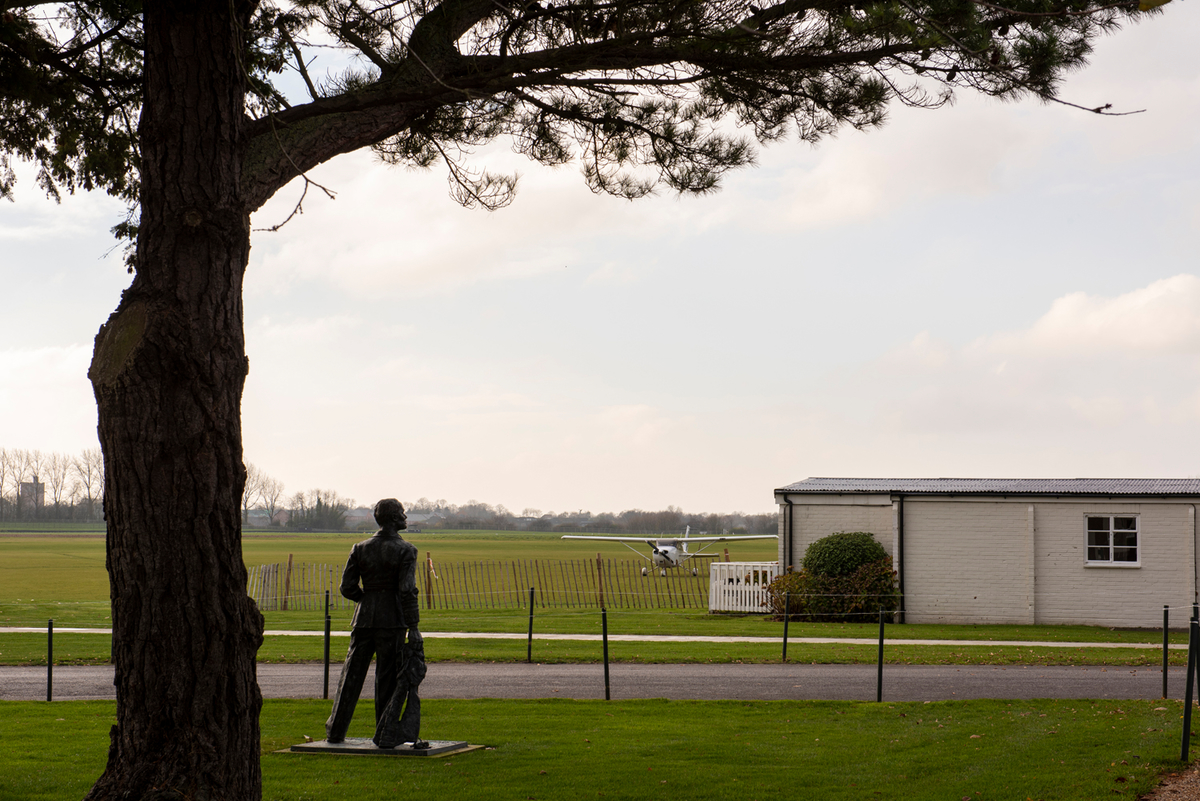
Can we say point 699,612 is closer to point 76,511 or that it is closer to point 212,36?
point 212,36

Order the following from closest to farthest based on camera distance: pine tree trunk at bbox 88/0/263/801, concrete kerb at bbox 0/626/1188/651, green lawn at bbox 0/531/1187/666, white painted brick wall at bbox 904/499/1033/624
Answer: pine tree trunk at bbox 88/0/263/801, green lawn at bbox 0/531/1187/666, concrete kerb at bbox 0/626/1188/651, white painted brick wall at bbox 904/499/1033/624

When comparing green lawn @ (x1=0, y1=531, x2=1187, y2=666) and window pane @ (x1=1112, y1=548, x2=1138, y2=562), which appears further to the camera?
window pane @ (x1=1112, y1=548, x2=1138, y2=562)

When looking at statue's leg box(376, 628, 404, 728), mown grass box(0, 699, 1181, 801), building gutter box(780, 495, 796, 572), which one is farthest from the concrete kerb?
statue's leg box(376, 628, 404, 728)

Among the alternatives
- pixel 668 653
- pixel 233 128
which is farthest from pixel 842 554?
pixel 233 128

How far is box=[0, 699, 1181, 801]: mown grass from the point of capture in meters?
7.93

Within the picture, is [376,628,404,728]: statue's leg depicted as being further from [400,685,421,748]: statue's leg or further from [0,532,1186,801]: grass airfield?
[0,532,1186,801]: grass airfield

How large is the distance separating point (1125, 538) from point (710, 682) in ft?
46.1

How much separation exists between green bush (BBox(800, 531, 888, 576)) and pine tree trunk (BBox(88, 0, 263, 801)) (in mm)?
20503

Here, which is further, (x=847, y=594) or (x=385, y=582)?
(x=847, y=594)

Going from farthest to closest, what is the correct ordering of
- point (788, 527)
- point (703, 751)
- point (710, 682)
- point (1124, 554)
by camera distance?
point (788, 527) → point (1124, 554) → point (710, 682) → point (703, 751)

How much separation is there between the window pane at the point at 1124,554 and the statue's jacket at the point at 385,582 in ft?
64.8

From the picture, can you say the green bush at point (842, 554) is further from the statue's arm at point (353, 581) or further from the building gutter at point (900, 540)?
the statue's arm at point (353, 581)

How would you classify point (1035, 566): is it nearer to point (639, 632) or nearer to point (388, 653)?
point (639, 632)

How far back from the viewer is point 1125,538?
958 inches
